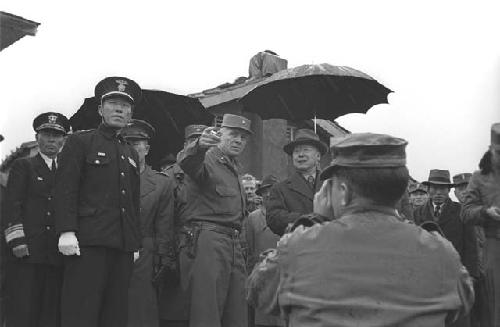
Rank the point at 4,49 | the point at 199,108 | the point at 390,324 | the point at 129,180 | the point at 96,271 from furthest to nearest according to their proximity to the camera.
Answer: the point at 4,49
the point at 199,108
the point at 129,180
the point at 96,271
the point at 390,324

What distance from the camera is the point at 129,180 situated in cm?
585

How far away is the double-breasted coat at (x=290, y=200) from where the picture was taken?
22.5 feet

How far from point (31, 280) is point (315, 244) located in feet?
13.7

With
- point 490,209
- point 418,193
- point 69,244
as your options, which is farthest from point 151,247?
point 418,193

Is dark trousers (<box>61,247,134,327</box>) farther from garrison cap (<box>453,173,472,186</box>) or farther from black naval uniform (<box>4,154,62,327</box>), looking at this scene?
garrison cap (<box>453,173,472,186</box>)

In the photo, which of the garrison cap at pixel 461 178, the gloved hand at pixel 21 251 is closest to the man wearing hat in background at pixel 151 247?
the gloved hand at pixel 21 251

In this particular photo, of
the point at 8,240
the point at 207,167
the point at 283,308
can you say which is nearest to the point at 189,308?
the point at 207,167

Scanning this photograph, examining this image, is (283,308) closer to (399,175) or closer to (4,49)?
(399,175)

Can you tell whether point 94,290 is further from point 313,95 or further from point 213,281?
point 313,95

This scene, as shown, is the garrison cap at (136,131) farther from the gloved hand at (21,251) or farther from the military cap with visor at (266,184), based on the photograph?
the military cap with visor at (266,184)

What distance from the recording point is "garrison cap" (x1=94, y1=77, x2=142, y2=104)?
604 centimetres

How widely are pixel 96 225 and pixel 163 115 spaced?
3443 mm

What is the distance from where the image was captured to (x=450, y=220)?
9.52 meters

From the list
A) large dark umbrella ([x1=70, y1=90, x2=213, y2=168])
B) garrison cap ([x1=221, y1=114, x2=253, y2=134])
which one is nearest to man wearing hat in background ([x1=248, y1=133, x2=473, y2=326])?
garrison cap ([x1=221, y1=114, x2=253, y2=134])
